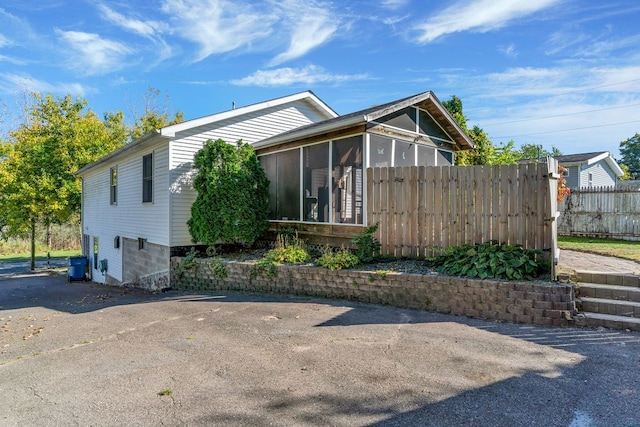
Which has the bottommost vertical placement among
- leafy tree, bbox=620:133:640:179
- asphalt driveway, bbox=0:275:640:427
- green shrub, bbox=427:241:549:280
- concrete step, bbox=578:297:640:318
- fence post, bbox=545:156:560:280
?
asphalt driveway, bbox=0:275:640:427

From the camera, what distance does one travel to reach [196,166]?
978cm

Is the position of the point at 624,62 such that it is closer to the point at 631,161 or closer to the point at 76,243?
the point at 76,243

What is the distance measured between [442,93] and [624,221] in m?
7.60

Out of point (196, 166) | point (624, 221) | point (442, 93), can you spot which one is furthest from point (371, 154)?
point (624, 221)

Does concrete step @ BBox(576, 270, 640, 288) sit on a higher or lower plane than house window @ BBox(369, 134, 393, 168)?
lower

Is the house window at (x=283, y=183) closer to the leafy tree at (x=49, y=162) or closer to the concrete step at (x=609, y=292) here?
the concrete step at (x=609, y=292)

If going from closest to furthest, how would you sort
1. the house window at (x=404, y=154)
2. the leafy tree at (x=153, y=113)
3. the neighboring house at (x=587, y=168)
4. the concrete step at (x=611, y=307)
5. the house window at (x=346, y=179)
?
1. the concrete step at (x=611, y=307)
2. the house window at (x=346, y=179)
3. the house window at (x=404, y=154)
4. the neighboring house at (x=587, y=168)
5. the leafy tree at (x=153, y=113)

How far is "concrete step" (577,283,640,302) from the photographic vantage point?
5109mm

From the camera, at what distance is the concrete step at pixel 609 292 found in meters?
5.11

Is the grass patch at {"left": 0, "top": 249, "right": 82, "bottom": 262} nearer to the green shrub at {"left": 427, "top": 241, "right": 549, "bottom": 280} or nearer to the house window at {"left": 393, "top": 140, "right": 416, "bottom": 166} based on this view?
the house window at {"left": 393, "top": 140, "right": 416, "bottom": 166}

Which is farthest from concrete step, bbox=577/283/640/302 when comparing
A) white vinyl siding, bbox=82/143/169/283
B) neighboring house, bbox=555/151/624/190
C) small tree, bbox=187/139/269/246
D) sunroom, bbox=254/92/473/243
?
neighboring house, bbox=555/151/624/190

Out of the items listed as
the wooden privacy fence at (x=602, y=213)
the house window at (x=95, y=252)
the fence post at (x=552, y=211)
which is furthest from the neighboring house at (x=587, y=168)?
the house window at (x=95, y=252)

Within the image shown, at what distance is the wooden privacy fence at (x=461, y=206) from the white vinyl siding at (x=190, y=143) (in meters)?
5.47

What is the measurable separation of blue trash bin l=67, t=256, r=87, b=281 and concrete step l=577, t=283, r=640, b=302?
18483 millimetres
